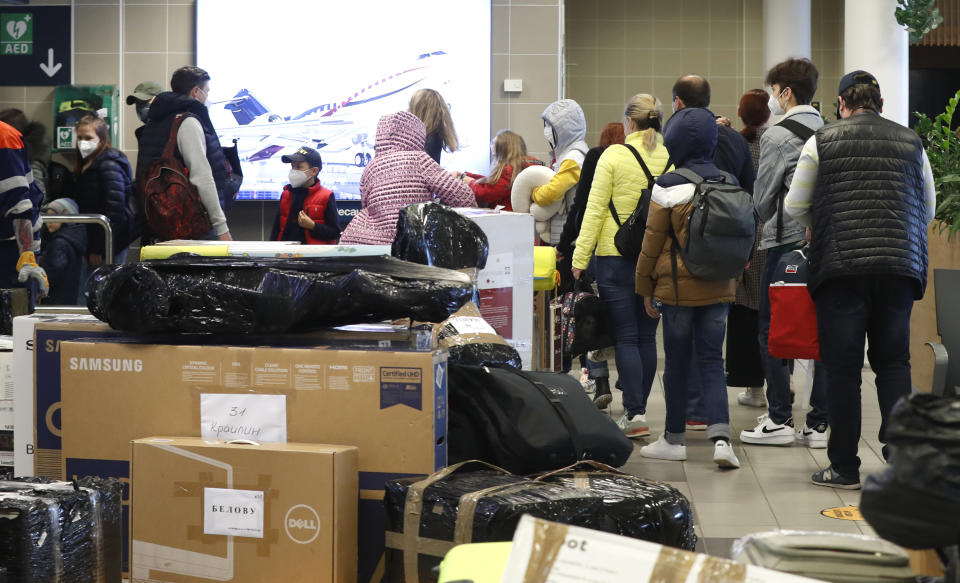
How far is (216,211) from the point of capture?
541cm

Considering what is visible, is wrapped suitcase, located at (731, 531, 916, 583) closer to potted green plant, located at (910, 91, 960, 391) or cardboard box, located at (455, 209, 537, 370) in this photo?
cardboard box, located at (455, 209, 537, 370)

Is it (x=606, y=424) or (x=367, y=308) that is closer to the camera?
(x=367, y=308)

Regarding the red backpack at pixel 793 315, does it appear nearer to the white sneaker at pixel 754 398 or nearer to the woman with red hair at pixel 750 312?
the woman with red hair at pixel 750 312

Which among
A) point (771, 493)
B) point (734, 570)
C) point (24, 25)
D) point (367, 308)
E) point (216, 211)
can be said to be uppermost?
point (24, 25)

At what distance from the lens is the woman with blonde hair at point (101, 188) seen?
6387mm

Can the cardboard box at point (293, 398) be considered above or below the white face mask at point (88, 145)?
below

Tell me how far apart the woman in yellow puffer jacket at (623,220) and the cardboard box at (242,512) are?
2493 mm

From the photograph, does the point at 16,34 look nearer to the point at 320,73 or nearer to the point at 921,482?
the point at 320,73

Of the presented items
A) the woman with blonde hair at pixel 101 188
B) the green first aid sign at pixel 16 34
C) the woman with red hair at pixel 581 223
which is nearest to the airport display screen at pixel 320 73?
the green first aid sign at pixel 16 34

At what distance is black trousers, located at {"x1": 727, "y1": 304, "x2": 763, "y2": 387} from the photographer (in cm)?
542

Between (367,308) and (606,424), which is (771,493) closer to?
(606,424)

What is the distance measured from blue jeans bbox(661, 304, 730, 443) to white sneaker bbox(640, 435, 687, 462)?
101 millimetres

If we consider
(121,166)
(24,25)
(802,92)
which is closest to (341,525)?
(802,92)

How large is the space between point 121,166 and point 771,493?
163 inches
